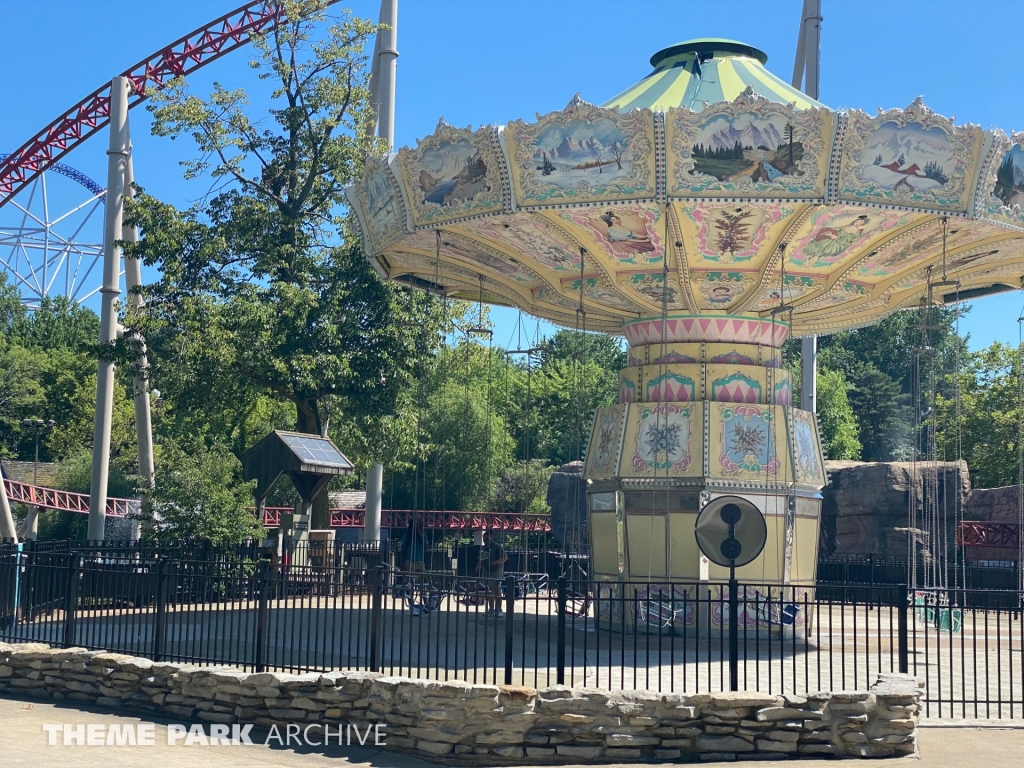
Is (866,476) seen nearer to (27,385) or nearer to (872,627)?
(872,627)

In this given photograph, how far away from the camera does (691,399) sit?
1956cm

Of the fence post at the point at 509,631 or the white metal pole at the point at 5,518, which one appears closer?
the fence post at the point at 509,631

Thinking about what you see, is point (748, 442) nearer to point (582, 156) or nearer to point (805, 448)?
point (805, 448)

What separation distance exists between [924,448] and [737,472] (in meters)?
48.0

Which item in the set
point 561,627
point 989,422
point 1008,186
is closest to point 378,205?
point 561,627

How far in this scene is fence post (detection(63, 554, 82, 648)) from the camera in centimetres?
1369

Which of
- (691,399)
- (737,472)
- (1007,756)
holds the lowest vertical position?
(1007,756)

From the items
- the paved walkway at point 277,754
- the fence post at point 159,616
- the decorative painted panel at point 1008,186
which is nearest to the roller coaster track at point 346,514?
the decorative painted panel at point 1008,186

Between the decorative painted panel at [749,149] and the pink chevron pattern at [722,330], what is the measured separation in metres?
4.62

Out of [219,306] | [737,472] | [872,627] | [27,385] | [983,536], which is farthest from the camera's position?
[27,385]

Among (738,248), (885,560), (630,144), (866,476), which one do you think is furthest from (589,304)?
(866,476)

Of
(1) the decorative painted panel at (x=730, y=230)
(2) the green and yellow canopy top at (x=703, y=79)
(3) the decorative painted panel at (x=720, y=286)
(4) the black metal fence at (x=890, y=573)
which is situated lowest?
(4) the black metal fence at (x=890, y=573)

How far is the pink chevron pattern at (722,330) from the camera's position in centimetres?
1975

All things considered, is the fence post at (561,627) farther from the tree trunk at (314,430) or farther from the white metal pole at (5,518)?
the tree trunk at (314,430)
